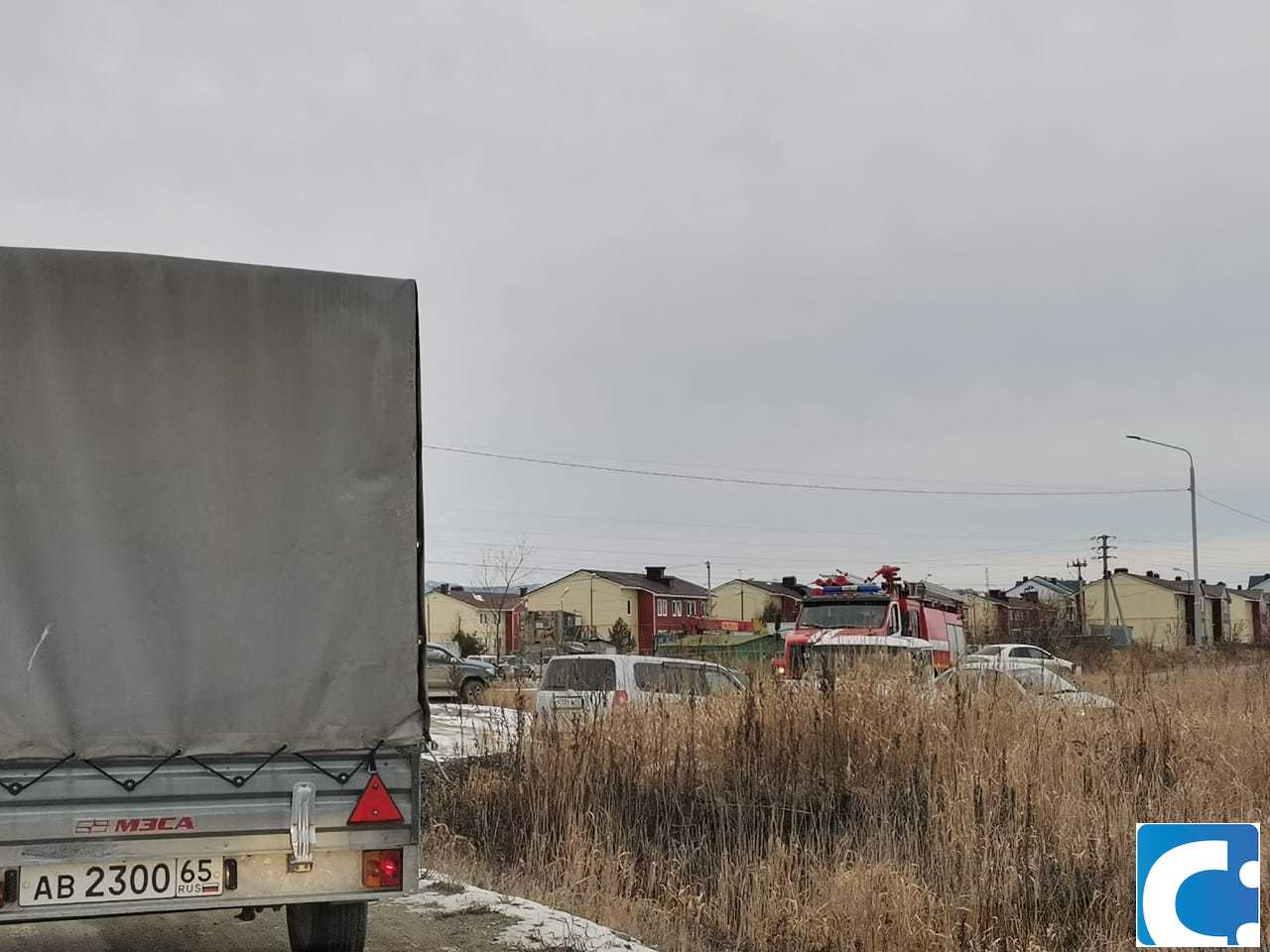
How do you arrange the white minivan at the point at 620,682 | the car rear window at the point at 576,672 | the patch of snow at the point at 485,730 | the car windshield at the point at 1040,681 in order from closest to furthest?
the patch of snow at the point at 485,730 → the white minivan at the point at 620,682 → the car windshield at the point at 1040,681 → the car rear window at the point at 576,672

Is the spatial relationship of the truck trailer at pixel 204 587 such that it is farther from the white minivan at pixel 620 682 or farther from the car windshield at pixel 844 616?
the car windshield at pixel 844 616

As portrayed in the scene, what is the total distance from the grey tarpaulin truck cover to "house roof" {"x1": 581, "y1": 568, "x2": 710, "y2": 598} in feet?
286

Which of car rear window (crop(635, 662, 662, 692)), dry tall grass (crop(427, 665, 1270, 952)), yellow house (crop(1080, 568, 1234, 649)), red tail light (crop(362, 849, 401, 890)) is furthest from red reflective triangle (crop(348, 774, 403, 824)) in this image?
yellow house (crop(1080, 568, 1234, 649))

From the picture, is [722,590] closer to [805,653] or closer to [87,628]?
[805,653]

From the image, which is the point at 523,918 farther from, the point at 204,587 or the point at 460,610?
the point at 460,610

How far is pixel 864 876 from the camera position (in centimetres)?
752

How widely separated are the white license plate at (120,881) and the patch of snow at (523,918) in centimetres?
223

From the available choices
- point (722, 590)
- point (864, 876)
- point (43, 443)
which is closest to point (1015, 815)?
point (864, 876)

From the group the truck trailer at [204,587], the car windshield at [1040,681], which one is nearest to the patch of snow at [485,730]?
the car windshield at [1040,681]

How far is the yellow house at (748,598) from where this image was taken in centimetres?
9906

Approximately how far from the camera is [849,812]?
9.26 metres

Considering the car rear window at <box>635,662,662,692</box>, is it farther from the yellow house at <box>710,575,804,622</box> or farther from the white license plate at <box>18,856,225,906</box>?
the yellow house at <box>710,575,804,622</box>

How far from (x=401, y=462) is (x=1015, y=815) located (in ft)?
16.8

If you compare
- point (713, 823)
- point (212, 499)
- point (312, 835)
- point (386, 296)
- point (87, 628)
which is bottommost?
point (713, 823)
